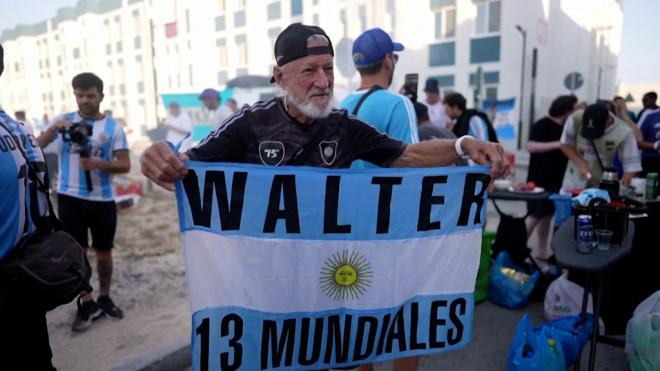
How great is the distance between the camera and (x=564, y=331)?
10.5 feet

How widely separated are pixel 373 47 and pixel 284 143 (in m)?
1.09

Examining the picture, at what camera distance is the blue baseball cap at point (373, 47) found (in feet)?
9.23

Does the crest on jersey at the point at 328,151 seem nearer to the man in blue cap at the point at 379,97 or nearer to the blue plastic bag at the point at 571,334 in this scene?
the man in blue cap at the point at 379,97

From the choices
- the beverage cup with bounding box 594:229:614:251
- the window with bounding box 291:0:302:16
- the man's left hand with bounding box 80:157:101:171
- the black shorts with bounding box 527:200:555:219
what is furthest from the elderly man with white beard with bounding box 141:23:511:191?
the window with bounding box 291:0:302:16

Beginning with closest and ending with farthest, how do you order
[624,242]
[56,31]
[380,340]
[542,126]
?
1. [380,340]
2. [624,242]
3. [542,126]
4. [56,31]

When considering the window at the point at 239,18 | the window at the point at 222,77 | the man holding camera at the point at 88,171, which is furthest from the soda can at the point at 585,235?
the window at the point at 222,77

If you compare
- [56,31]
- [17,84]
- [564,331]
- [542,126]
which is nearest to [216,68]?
[56,31]

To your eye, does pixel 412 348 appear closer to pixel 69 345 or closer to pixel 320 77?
pixel 320 77

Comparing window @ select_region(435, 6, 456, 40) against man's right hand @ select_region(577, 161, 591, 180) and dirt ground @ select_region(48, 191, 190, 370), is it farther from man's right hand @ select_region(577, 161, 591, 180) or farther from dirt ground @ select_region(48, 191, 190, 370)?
man's right hand @ select_region(577, 161, 591, 180)

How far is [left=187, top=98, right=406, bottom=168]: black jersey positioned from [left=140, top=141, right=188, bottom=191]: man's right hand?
0.16 metres

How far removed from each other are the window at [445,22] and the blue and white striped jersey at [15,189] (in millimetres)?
21229

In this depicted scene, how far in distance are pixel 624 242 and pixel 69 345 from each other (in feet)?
13.9

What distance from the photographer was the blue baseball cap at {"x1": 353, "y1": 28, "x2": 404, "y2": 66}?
281 cm

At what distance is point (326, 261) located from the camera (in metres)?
2.10
